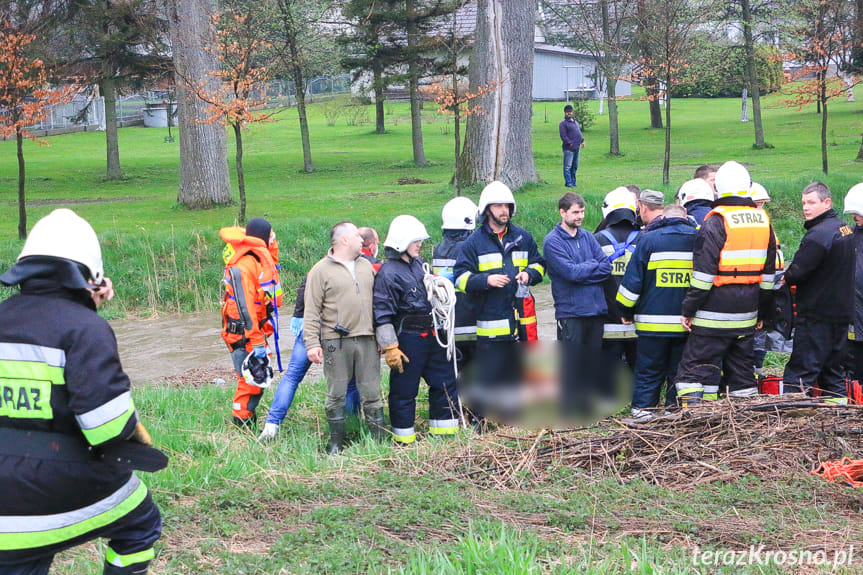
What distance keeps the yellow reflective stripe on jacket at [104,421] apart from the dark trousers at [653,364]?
489 cm

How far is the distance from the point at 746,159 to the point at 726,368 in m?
23.2

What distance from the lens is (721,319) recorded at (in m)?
6.90

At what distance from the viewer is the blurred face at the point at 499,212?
748 centimetres

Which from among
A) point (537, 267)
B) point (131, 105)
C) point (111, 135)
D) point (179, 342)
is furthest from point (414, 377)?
point (131, 105)

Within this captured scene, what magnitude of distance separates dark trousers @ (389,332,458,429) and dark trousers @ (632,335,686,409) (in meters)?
1.58

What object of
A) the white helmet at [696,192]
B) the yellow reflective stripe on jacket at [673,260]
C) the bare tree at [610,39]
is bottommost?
the yellow reflective stripe on jacket at [673,260]

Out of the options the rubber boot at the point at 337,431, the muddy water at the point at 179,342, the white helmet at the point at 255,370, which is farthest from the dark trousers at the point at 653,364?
the muddy water at the point at 179,342

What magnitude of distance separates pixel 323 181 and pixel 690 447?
74.0ft

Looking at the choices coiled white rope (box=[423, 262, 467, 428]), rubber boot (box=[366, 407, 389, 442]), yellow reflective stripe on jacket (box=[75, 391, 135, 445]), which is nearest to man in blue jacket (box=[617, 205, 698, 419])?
coiled white rope (box=[423, 262, 467, 428])

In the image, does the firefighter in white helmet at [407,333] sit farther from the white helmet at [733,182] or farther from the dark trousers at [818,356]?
the dark trousers at [818,356]

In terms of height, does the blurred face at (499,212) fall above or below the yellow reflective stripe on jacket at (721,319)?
above

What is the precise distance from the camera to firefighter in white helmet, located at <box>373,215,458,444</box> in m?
7.18

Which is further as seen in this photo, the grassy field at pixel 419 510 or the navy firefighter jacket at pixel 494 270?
the navy firefighter jacket at pixel 494 270

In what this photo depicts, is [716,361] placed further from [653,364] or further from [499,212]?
[499,212]
